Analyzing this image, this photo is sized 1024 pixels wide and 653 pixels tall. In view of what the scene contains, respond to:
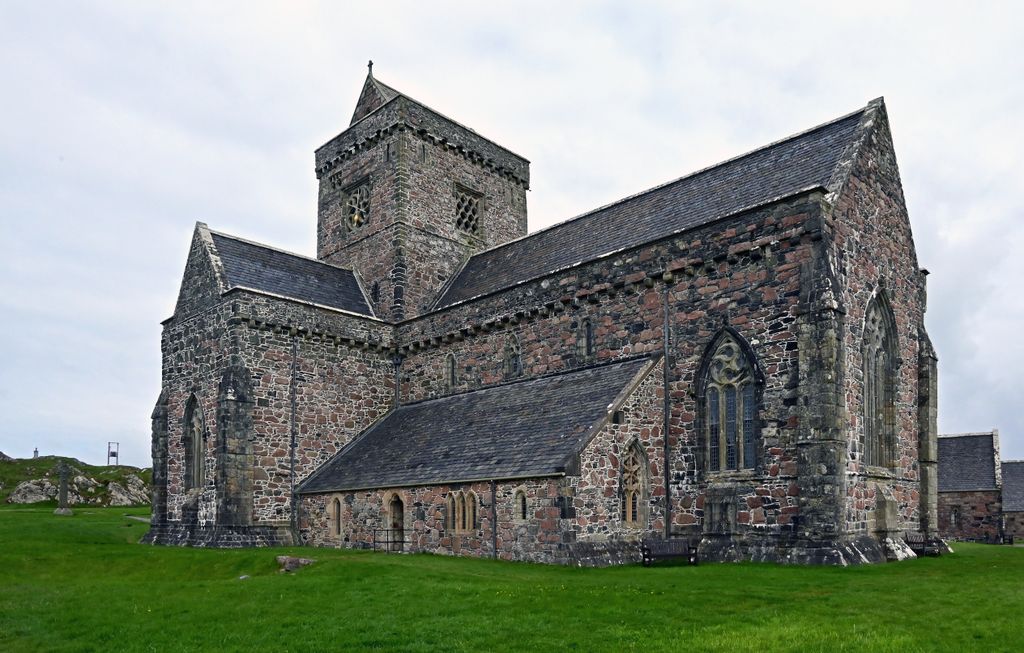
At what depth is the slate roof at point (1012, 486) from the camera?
52938 mm

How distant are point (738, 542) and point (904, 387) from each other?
318 inches

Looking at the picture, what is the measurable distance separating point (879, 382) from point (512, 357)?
12.3 meters

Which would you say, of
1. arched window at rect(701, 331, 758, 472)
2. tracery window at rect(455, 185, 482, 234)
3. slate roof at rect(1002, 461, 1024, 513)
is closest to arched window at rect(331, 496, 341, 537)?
arched window at rect(701, 331, 758, 472)

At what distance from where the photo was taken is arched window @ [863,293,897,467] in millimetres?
24422

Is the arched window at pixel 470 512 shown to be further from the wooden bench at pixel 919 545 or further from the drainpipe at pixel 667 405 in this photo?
the wooden bench at pixel 919 545

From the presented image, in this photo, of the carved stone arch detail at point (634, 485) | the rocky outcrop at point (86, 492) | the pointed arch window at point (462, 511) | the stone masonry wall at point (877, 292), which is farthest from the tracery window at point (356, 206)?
the rocky outcrop at point (86, 492)

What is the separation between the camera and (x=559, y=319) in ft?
94.1

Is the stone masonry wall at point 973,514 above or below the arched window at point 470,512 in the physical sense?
below

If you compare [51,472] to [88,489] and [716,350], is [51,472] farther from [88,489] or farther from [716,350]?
[716,350]

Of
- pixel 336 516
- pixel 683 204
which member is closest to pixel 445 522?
pixel 336 516

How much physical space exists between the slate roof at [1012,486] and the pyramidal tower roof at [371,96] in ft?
147

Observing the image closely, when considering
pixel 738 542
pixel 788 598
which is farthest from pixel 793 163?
pixel 788 598

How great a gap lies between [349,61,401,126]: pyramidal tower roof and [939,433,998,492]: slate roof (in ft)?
136

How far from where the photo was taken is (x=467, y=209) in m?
41.4
